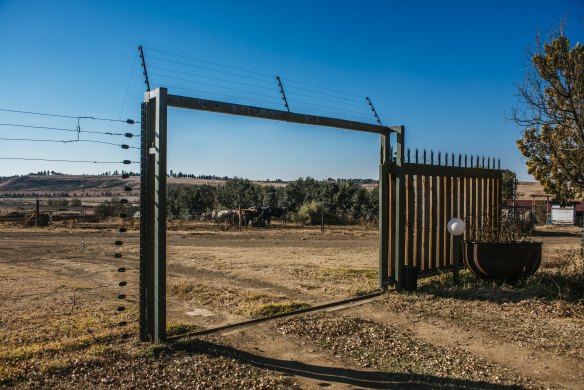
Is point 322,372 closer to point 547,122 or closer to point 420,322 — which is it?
point 420,322

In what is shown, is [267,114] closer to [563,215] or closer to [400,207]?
[400,207]

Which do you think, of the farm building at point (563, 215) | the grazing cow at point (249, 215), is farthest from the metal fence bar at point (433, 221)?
the farm building at point (563, 215)

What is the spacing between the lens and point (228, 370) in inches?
172

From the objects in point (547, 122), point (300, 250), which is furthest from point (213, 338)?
point (300, 250)

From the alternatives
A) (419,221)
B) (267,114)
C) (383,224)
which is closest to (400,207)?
(383,224)

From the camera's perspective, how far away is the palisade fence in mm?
8078

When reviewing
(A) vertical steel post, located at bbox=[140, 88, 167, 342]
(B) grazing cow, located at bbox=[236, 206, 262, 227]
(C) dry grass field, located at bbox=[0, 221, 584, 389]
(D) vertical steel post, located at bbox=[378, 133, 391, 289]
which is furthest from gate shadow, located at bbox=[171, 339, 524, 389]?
(B) grazing cow, located at bbox=[236, 206, 262, 227]

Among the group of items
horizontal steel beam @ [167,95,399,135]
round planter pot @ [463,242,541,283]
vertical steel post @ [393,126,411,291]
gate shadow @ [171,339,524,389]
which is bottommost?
gate shadow @ [171,339,524,389]

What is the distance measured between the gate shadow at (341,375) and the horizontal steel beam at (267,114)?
2595 millimetres

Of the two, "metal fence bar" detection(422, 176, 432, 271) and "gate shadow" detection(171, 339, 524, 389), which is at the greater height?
"metal fence bar" detection(422, 176, 432, 271)

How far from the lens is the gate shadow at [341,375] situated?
4.10 metres

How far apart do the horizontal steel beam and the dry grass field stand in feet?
8.34

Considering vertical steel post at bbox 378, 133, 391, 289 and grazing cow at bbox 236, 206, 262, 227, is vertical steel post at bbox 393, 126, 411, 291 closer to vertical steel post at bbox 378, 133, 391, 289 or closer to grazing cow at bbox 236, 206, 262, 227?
vertical steel post at bbox 378, 133, 391, 289

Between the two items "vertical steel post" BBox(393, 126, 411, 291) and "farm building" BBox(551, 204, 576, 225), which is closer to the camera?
"vertical steel post" BBox(393, 126, 411, 291)
